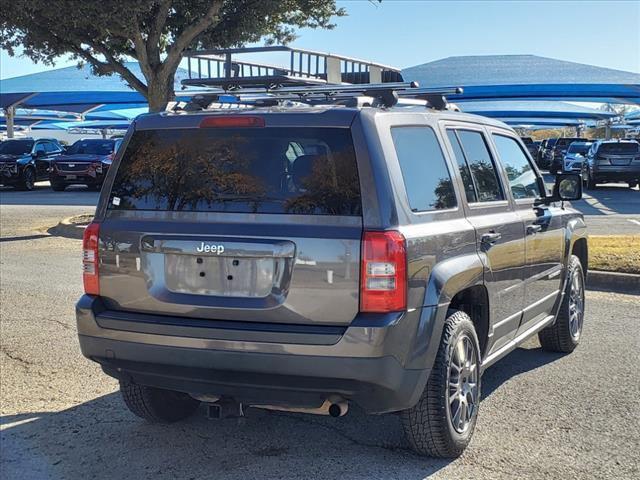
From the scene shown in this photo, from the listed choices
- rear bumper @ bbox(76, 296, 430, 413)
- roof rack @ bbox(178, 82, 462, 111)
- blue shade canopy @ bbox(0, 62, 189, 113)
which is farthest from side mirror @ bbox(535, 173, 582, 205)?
blue shade canopy @ bbox(0, 62, 189, 113)

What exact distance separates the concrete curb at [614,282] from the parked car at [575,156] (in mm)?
22324

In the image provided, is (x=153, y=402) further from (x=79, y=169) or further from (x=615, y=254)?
(x=79, y=169)

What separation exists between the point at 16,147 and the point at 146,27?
15236mm

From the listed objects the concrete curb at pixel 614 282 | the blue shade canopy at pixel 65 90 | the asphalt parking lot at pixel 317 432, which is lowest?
the concrete curb at pixel 614 282

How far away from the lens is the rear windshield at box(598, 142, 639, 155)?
2561cm

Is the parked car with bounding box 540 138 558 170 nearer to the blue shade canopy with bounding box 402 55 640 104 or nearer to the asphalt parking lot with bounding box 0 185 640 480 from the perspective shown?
the blue shade canopy with bounding box 402 55 640 104

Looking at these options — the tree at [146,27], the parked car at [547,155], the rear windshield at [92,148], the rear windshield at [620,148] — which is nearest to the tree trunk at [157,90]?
the tree at [146,27]

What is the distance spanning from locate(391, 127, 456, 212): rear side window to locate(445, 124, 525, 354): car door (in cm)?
22

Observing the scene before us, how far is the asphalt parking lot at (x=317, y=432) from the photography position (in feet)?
13.4

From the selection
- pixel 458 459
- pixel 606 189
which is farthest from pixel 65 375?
pixel 606 189

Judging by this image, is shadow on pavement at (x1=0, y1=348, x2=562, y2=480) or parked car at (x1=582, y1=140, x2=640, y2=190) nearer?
shadow on pavement at (x1=0, y1=348, x2=562, y2=480)

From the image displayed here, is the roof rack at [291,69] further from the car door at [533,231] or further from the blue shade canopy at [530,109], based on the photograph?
the blue shade canopy at [530,109]

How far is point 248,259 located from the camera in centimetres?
369

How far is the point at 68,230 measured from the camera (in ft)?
47.4
